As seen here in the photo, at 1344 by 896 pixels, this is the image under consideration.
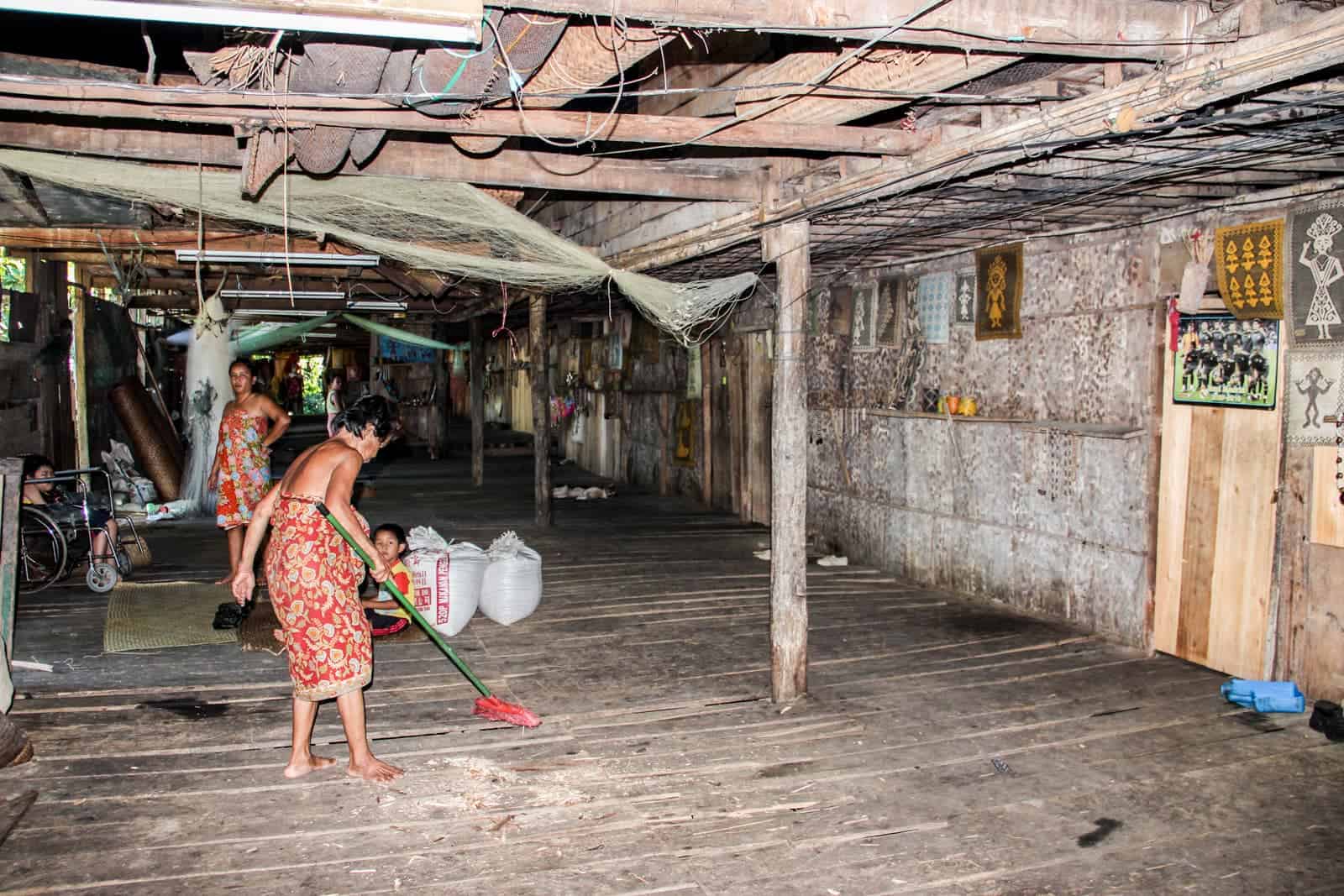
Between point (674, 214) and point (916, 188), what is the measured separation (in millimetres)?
2839

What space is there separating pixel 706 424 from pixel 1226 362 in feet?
24.5

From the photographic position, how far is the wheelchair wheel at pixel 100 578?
296 inches

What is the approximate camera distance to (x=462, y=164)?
4832mm

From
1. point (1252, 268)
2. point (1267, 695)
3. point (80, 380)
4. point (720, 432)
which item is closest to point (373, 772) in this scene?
point (1267, 695)

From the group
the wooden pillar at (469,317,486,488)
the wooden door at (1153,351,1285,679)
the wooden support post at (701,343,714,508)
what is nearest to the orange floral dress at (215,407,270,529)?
the wooden support post at (701,343,714,508)

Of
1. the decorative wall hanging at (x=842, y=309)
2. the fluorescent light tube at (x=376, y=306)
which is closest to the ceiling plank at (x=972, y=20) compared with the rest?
the decorative wall hanging at (x=842, y=309)

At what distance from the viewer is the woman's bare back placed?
4.01m

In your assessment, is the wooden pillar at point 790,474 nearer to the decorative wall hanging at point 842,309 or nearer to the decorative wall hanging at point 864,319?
the decorative wall hanging at point 864,319

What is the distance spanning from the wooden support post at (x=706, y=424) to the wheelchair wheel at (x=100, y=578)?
7.11m

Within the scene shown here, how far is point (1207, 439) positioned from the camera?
5758 millimetres

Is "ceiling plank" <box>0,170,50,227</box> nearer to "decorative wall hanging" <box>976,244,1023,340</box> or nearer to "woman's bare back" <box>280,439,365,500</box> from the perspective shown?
"woman's bare back" <box>280,439,365,500</box>

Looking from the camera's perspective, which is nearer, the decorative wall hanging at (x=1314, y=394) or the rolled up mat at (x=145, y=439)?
the decorative wall hanging at (x=1314, y=394)

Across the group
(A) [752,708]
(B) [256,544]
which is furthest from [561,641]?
(B) [256,544]

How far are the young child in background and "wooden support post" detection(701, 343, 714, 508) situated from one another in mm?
6405
